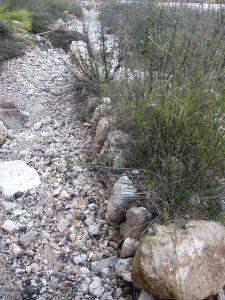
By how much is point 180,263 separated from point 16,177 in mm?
1415

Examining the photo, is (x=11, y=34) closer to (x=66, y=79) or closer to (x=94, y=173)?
(x=66, y=79)

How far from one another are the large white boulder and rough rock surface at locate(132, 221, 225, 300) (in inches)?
43.4

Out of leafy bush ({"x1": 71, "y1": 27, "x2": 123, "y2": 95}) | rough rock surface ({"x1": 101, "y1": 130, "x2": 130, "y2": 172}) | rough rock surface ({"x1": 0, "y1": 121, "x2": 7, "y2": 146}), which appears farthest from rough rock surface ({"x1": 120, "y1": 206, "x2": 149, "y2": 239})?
leafy bush ({"x1": 71, "y1": 27, "x2": 123, "y2": 95})

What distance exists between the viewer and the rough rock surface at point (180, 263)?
5.80 ft

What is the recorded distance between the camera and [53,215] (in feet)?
8.01

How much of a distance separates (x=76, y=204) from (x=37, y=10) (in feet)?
17.0

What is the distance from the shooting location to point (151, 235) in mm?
1885

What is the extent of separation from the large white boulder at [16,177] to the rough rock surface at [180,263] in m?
1.10

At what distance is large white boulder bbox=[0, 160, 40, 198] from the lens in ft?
8.65

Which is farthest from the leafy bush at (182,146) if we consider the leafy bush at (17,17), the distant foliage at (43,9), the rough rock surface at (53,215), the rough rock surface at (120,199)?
the distant foliage at (43,9)

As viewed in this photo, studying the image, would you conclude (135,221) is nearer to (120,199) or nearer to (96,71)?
(120,199)

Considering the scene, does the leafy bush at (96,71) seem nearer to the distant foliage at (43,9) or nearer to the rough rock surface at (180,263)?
the rough rock surface at (180,263)

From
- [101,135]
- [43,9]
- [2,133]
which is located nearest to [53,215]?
[101,135]

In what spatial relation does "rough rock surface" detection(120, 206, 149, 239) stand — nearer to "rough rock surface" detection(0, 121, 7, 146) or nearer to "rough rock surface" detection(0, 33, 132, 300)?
"rough rock surface" detection(0, 33, 132, 300)
